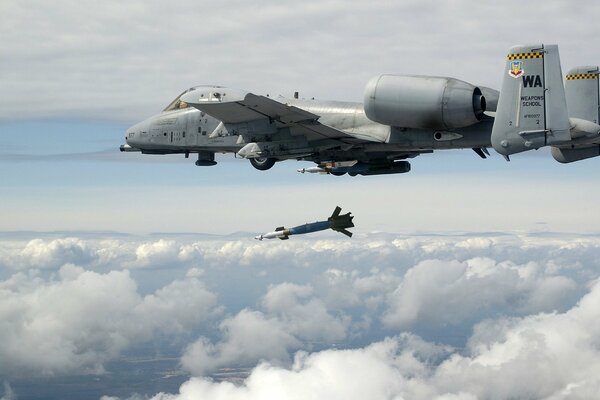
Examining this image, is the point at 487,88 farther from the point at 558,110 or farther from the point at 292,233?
the point at 292,233

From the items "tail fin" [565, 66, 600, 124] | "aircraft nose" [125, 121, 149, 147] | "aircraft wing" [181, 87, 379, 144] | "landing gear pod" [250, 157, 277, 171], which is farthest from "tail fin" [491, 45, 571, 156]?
"aircraft nose" [125, 121, 149, 147]

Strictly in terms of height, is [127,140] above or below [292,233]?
above

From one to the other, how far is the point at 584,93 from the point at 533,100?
27.7 ft

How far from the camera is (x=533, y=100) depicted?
108 ft

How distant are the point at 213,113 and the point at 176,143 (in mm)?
6341

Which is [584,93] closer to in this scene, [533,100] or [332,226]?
[533,100]

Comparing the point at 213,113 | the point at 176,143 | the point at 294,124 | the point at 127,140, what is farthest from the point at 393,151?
the point at 127,140

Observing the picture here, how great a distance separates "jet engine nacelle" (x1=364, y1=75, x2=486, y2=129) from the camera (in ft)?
116

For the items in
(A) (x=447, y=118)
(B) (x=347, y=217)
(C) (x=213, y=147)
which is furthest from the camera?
(B) (x=347, y=217)

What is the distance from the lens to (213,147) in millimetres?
44438

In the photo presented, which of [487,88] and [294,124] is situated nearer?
[487,88]

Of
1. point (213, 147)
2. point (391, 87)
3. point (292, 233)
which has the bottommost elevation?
point (292, 233)

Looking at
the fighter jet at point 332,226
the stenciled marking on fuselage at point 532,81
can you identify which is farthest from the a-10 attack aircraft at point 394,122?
the fighter jet at point 332,226

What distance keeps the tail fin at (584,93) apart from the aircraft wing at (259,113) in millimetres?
9496
